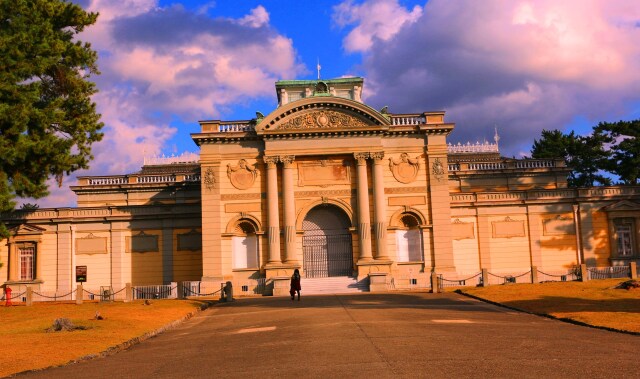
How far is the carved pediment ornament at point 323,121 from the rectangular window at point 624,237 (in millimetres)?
18976

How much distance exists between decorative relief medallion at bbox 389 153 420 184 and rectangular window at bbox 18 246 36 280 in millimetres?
24989

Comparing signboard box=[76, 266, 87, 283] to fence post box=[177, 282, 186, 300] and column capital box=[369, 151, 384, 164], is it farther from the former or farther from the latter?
column capital box=[369, 151, 384, 164]

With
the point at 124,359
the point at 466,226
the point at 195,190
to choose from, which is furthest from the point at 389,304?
the point at 195,190

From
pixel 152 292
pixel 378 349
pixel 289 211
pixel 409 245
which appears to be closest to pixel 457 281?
pixel 409 245

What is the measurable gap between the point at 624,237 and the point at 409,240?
15122 mm

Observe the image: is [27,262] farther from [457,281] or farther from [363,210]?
[457,281]

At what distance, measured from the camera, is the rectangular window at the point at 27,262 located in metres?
44.8

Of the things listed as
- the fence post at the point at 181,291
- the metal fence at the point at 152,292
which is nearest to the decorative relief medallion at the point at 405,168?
the fence post at the point at 181,291

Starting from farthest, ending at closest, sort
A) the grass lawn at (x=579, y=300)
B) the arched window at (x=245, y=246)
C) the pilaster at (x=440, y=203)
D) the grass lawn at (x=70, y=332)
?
1. the arched window at (x=245, y=246)
2. the pilaster at (x=440, y=203)
3. the grass lawn at (x=579, y=300)
4. the grass lawn at (x=70, y=332)

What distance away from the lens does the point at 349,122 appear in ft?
139

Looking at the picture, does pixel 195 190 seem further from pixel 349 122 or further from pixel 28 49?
pixel 28 49

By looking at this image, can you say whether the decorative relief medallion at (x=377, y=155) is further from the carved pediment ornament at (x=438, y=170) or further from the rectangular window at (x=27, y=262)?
the rectangular window at (x=27, y=262)

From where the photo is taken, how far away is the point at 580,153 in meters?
60.4

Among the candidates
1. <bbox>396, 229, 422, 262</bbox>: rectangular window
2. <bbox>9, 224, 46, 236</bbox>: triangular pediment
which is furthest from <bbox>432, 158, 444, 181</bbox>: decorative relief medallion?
<bbox>9, 224, 46, 236</bbox>: triangular pediment
